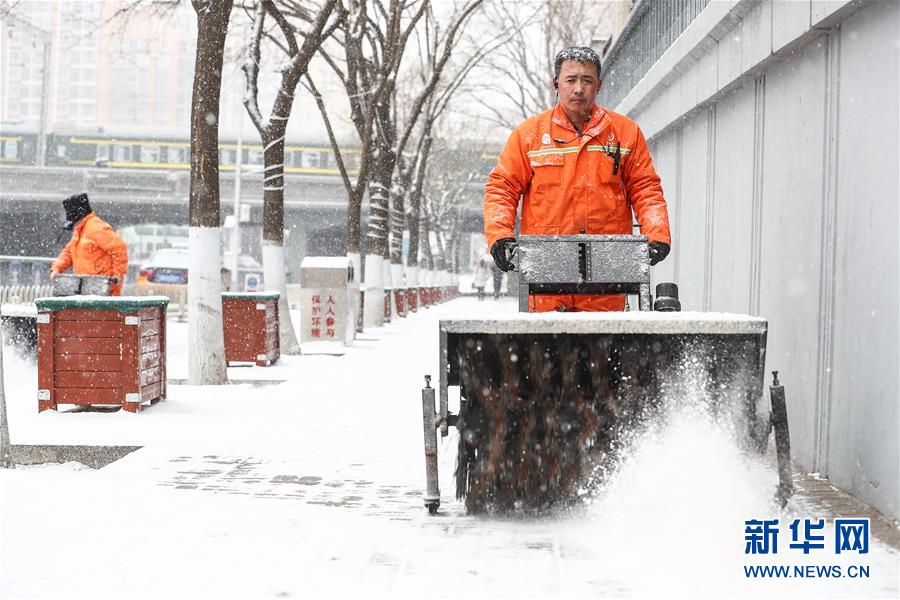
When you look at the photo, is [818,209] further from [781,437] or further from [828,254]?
[781,437]

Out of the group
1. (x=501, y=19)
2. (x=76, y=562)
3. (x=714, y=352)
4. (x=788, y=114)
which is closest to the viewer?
(x=76, y=562)

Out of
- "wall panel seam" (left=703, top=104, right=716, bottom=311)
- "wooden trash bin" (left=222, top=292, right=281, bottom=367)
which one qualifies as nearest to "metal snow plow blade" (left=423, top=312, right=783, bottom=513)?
"wall panel seam" (left=703, top=104, right=716, bottom=311)

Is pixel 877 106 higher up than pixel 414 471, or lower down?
higher up

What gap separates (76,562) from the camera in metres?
5.11

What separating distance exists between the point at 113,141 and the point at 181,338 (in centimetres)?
4019

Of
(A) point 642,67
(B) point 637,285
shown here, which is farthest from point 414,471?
(A) point 642,67

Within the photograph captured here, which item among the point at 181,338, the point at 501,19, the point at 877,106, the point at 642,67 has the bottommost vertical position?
the point at 181,338

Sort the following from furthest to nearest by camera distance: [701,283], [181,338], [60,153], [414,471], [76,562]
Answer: [60,153] < [181,338] < [701,283] < [414,471] < [76,562]

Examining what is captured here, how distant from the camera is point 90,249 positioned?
12.7m

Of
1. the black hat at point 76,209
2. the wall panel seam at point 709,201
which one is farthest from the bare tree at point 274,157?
the wall panel seam at point 709,201

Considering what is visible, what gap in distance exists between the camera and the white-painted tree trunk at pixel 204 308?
42.1 ft

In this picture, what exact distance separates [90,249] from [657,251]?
8.03 metres

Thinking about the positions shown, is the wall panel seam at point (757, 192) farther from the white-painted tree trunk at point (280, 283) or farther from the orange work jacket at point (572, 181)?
the white-painted tree trunk at point (280, 283)

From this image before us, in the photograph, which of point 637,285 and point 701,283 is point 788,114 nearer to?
point 637,285
